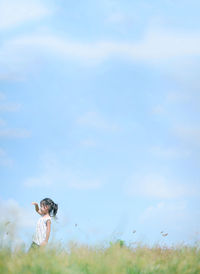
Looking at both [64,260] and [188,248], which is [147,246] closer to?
[188,248]

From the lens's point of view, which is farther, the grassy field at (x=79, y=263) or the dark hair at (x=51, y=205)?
the dark hair at (x=51, y=205)

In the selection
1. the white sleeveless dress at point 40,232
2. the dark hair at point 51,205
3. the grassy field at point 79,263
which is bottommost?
the grassy field at point 79,263

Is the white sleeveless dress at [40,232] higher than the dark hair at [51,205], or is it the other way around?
the dark hair at [51,205]

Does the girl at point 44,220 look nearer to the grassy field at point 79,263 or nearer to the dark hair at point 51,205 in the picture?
the dark hair at point 51,205

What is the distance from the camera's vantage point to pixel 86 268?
6.74m

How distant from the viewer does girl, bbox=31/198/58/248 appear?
9.38 meters

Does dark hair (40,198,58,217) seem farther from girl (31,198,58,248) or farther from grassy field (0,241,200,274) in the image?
grassy field (0,241,200,274)

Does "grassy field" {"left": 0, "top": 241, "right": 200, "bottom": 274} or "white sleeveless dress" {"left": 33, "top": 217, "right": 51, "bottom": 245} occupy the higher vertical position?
"white sleeveless dress" {"left": 33, "top": 217, "right": 51, "bottom": 245}

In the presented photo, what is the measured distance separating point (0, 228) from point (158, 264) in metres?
2.54

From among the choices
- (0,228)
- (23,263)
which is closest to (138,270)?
(23,263)

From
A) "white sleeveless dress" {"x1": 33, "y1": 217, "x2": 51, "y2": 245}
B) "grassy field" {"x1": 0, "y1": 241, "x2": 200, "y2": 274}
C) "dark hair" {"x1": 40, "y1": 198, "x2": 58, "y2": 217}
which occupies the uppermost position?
"dark hair" {"x1": 40, "y1": 198, "x2": 58, "y2": 217}

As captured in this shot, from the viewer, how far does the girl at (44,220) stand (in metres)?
9.38

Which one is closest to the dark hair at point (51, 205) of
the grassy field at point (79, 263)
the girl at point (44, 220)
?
the girl at point (44, 220)

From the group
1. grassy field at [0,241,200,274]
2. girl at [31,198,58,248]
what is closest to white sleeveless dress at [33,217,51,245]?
girl at [31,198,58,248]
